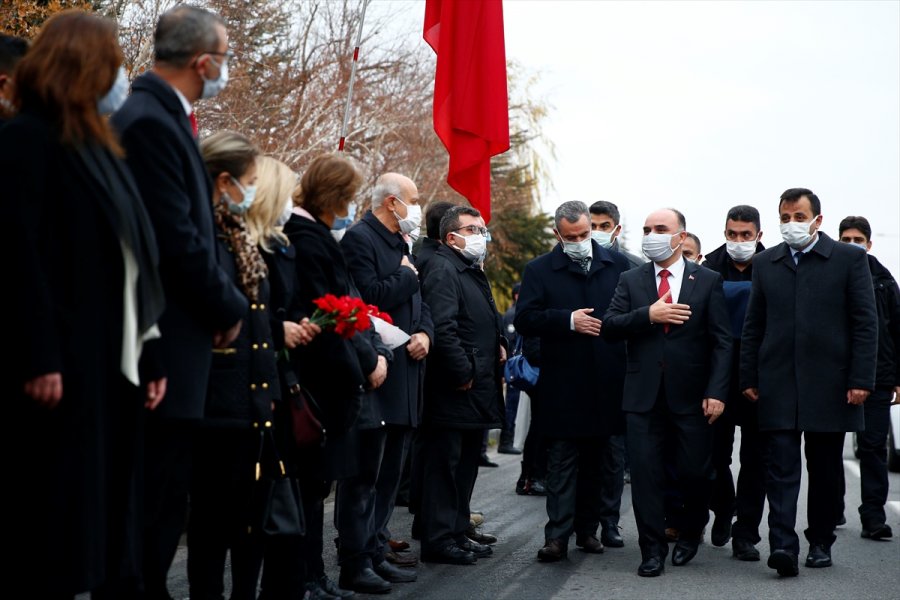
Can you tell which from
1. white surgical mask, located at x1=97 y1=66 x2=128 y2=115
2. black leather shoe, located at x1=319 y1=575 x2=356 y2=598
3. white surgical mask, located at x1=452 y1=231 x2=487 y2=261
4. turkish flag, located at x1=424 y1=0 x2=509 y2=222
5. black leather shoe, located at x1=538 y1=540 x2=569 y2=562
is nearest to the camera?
white surgical mask, located at x1=97 y1=66 x2=128 y2=115

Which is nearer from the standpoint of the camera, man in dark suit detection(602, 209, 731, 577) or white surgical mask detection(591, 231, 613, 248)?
man in dark suit detection(602, 209, 731, 577)

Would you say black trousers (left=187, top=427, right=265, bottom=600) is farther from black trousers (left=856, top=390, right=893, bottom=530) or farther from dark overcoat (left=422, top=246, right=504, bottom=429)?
black trousers (left=856, top=390, right=893, bottom=530)

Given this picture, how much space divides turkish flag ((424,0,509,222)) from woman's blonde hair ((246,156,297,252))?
12.8 feet

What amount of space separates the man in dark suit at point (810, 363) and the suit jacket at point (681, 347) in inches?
14.4

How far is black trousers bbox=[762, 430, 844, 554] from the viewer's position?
8.23m

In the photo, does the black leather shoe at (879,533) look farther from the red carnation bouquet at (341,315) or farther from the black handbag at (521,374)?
the red carnation bouquet at (341,315)

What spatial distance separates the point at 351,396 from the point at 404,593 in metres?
1.52

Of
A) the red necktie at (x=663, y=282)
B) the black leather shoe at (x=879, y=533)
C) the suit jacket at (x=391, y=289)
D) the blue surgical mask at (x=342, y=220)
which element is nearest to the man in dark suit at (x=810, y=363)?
the red necktie at (x=663, y=282)

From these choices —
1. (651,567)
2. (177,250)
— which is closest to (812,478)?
(651,567)

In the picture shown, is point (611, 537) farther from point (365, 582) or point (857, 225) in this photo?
point (857, 225)

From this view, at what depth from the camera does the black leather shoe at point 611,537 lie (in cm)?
931

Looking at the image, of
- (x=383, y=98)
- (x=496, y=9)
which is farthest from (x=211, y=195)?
(x=383, y=98)

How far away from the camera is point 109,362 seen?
4.17m

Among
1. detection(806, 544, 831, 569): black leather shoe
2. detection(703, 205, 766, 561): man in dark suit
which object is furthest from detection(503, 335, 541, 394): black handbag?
detection(806, 544, 831, 569): black leather shoe
